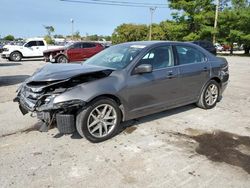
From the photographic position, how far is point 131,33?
5725cm

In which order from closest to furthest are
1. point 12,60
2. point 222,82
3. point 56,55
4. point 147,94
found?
point 147,94 → point 222,82 → point 56,55 → point 12,60

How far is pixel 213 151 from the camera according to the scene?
4.05 m

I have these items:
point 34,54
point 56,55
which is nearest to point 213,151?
point 56,55

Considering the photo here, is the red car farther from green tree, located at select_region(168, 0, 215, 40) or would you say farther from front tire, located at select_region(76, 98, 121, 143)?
green tree, located at select_region(168, 0, 215, 40)

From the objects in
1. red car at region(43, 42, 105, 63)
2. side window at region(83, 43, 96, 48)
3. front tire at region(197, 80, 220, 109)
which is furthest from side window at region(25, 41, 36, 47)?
front tire at region(197, 80, 220, 109)

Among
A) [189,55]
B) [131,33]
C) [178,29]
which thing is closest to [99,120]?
[189,55]

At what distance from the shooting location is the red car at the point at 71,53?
17.4 m

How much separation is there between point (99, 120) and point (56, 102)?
78 centimetres

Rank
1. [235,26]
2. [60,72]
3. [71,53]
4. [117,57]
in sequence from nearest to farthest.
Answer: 1. [60,72]
2. [117,57]
3. [71,53]
4. [235,26]

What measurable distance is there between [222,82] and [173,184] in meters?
3.91

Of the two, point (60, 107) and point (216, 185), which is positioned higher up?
point (60, 107)

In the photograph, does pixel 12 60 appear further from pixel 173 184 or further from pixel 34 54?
pixel 173 184

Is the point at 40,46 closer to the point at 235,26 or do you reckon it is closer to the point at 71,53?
the point at 71,53

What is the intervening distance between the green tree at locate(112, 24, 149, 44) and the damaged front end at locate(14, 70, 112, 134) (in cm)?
5321
